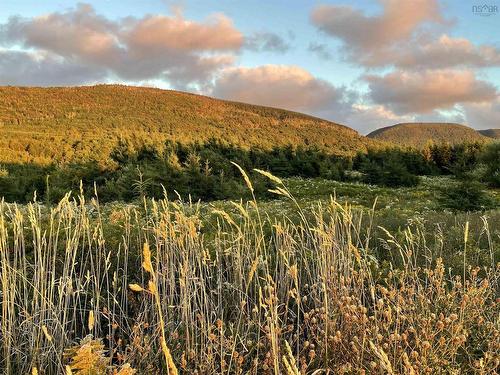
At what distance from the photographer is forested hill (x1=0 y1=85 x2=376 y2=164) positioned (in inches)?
1281

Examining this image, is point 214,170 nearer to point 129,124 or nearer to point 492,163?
point 492,163

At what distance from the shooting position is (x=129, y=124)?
168 feet

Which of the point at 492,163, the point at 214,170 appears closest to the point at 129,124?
the point at 214,170

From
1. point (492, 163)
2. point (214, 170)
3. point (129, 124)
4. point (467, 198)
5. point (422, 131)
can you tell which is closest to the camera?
point (467, 198)

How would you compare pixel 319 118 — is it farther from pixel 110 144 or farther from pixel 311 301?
pixel 311 301

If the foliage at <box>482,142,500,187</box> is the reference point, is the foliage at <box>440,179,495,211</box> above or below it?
below

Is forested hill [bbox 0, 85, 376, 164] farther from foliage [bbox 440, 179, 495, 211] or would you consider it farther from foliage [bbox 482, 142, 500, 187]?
foliage [bbox 440, 179, 495, 211]

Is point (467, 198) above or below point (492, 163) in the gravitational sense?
below

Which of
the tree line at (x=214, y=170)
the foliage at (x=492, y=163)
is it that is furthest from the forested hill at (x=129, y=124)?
the foliage at (x=492, y=163)

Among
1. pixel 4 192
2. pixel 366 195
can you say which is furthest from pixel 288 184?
pixel 4 192

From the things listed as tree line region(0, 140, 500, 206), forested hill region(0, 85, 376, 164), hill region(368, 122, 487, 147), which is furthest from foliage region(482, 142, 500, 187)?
hill region(368, 122, 487, 147)

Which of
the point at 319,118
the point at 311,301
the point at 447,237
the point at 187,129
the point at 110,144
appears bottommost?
the point at 311,301

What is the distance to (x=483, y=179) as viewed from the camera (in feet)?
82.0

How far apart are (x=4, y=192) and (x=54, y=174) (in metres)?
2.73
